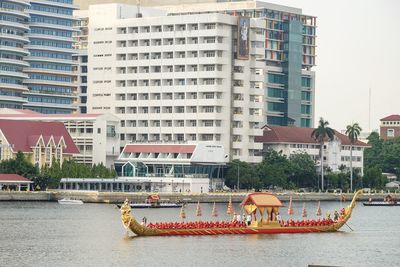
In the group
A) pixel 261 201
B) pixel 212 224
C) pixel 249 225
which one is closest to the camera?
pixel 212 224

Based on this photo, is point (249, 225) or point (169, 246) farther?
point (249, 225)

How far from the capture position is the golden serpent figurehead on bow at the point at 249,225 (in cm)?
13362

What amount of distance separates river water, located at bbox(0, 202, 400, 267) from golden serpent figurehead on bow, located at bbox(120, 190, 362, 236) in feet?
4.09

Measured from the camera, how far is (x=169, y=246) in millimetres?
125125

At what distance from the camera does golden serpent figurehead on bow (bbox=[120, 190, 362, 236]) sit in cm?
13362

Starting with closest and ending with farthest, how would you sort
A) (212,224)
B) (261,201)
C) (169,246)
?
(169,246) → (212,224) → (261,201)

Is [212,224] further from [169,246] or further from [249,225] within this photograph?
[169,246]

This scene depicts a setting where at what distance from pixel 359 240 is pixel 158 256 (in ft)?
106

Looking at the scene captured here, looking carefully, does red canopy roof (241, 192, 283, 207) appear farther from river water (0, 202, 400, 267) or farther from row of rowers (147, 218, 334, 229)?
river water (0, 202, 400, 267)

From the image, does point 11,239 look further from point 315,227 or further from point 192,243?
point 315,227

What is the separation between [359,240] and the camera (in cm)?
14100

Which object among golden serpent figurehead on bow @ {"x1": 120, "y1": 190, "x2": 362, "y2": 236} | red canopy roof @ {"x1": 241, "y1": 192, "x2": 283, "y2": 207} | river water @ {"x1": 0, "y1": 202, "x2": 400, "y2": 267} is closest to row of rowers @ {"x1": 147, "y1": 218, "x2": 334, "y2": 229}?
golden serpent figurehead on bow @ {"x1": 120, "y1": 190, "x2": 362, "y2": 236}

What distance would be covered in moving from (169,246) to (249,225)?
18224 mm

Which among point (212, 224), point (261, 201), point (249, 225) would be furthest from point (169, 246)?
point (261, 201)
